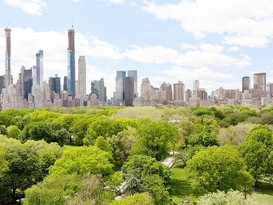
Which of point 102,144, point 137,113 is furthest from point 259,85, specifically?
point 102,144

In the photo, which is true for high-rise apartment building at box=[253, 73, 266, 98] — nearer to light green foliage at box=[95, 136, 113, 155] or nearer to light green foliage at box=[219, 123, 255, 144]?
light green foliage at box=[219, 123, 255, 144]

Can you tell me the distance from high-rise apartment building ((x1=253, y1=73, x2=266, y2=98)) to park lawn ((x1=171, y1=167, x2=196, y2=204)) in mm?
148817

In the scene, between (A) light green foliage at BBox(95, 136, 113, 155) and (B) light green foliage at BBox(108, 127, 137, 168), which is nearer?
(A) light green foliage at BBox(95, 136, 113, 155)

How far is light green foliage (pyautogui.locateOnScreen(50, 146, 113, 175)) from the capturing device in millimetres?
28595

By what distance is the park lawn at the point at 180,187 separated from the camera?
103 ft

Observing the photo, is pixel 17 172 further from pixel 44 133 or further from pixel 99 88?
pixel 99 88

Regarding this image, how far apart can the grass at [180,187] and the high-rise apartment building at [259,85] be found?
149 m

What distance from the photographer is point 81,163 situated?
29000 mm

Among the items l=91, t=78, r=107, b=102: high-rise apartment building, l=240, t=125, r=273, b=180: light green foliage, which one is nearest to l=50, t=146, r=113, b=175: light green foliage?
l=240, t=125, r=273, b=180: light green foliage

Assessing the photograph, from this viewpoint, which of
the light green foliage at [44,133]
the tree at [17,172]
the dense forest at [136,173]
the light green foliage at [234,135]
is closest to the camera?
the dense forest at [136,173]

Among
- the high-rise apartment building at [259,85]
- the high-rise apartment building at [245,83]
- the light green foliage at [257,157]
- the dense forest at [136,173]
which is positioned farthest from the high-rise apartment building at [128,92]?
the light green foliage at [257,157]

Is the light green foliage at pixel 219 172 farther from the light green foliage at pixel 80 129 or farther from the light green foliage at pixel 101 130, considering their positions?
the light green foliage at pixel 80 129

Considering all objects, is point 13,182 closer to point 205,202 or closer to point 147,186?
point 147,186

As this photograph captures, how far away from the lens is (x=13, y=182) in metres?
29.0
